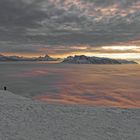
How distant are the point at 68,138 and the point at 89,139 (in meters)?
0.99

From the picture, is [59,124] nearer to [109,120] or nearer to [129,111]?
[109,120]

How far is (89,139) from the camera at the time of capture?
11.1m

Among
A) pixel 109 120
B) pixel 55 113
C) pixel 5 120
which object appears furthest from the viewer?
pixel 55 113

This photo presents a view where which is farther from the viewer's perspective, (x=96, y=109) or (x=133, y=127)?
(x=96, y=109)

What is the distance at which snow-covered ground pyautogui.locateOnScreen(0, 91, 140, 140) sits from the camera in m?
11.5

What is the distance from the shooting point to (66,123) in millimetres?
13375

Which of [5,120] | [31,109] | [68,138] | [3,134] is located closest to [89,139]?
[68,138]

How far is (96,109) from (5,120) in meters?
6.64

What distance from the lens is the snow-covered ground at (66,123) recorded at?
11.5m

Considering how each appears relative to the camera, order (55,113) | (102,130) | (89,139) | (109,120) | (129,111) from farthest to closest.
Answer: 1. (129,111)
2. (55,113)
3. (109,120)
4. (102,130)
5. (89,139)

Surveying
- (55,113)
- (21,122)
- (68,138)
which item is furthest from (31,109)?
(68,138)

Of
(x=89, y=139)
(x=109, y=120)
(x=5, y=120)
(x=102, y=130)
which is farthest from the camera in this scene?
(x=109, y=120)

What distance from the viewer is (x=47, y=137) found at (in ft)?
36.7

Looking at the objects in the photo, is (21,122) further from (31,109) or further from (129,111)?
(129,111)
